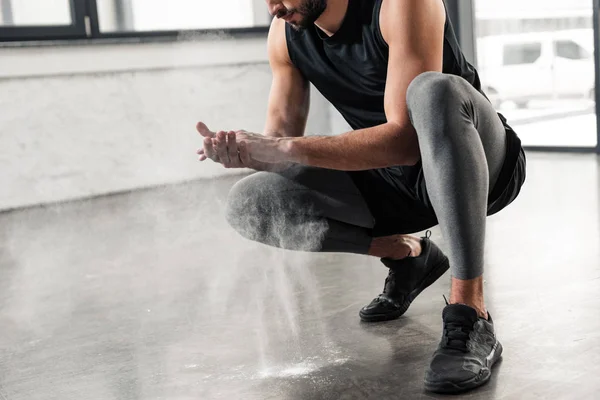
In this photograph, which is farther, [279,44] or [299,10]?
[279,44]

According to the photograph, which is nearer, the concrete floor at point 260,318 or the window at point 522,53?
the concrete floor at point 260,318

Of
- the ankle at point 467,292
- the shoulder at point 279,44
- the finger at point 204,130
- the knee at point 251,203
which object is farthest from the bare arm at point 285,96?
the ankle at point 467,292

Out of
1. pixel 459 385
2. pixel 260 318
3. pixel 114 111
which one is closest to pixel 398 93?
pixel 459 385

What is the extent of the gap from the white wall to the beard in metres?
2.51

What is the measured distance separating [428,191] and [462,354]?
251 millimetres

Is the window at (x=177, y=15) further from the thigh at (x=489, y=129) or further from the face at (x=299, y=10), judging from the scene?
the thigh at (x=489, y=129)

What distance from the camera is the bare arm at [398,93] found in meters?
1.31

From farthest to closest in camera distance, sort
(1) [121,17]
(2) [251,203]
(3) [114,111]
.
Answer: (1) [121,17], (3) [114,111], (2) [251,203]

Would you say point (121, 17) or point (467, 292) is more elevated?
point (121, 17)

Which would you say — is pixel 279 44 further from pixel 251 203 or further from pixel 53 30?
pixel 53 30

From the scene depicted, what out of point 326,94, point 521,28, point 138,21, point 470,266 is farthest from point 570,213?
point 138,21

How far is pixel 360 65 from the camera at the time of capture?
147cm

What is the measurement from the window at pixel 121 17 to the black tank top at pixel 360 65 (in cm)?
254

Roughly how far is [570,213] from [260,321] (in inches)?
51.1
